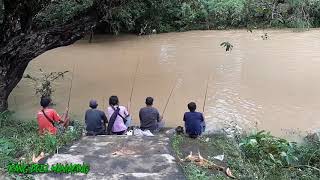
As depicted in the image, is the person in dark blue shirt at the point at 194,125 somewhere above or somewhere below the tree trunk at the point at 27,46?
below

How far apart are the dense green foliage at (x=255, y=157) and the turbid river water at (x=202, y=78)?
2423 millimetres

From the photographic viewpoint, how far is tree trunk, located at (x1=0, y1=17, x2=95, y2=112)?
783cm

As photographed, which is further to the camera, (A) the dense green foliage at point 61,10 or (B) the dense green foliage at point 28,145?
(A) the dense green foliage at point 61,10

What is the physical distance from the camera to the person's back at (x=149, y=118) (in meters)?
6.83

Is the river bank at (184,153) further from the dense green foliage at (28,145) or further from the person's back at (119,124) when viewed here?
the person's back at (119,124)

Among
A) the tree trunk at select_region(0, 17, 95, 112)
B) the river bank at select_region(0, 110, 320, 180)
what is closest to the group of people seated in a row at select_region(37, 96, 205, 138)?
the river bank at select_region(0, 110, 320, 180)

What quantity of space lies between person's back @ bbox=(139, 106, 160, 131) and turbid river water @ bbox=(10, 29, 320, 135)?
1.98m

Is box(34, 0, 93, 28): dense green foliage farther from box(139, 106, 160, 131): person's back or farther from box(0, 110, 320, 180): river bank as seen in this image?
box(0, 110, 320, 180): river bank

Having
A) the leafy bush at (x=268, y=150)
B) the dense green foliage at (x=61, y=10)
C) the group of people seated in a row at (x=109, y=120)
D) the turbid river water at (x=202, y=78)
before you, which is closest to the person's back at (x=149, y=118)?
the group of people seated in a row at (x=109, y=120)

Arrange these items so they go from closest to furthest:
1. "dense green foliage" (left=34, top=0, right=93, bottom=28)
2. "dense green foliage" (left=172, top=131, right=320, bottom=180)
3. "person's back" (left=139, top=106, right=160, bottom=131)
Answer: "dense green foliage" (left=172, top=131, right=320, bottom=180) → "person's back" (left=139, top=106, right=160, bottom=131) → "dense green foliage" (left=34, top=0, right=93, bottom=28)

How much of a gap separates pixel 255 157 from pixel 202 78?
22.5 ft

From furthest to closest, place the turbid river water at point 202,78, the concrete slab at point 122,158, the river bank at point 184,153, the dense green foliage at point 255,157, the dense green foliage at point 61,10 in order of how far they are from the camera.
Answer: the dense green foliage at point 61,10 → the turbid river water at point 202,78 → the dense green foliage at point 255,157 → the river bank at point 184,153 → the concrete slab at point 122,158

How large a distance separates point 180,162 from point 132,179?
712 millimetres

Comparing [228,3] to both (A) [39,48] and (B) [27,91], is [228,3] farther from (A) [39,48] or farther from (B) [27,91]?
(A) [39,48]
